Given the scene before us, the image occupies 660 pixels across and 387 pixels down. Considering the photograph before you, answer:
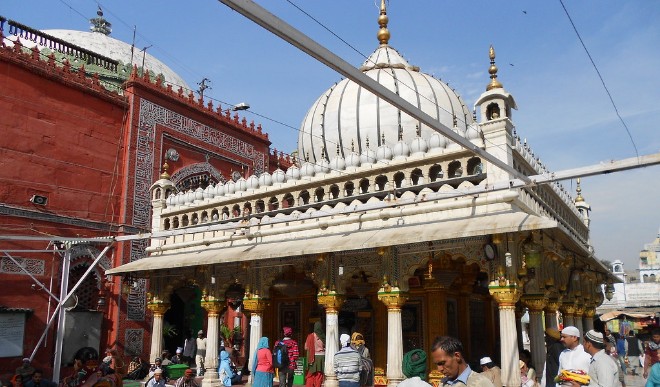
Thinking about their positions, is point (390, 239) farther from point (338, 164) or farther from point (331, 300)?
point (338, 164)

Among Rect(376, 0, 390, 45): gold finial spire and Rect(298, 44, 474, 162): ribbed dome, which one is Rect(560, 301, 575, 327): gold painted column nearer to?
Rect(298, 44, 474, 162): ribbed dome

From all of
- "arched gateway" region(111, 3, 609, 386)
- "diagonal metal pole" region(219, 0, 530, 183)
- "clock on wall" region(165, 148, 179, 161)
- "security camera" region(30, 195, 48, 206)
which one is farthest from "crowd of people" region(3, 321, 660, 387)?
"clock on wall" region(165, 148, 179, 161)

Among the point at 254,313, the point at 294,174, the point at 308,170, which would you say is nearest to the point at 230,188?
the point at 294,174

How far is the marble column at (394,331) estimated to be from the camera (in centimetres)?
937

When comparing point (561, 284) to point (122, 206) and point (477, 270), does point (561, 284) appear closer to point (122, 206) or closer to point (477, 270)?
point (477, 270)

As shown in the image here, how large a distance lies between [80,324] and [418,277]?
924 cm

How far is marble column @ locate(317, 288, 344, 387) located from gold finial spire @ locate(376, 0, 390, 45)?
29.8ft

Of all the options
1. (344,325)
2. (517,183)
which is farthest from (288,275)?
(517,183)

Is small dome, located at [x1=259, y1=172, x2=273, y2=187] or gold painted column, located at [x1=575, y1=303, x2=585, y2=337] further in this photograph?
gold painted column, located at [x1=575, y1=303, x2=585, y2=337]

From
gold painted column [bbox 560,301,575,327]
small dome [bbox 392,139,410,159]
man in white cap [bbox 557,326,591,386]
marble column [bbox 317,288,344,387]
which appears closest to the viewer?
man in white cap [bbox 557,326,591,386]

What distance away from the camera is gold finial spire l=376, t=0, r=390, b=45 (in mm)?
16953

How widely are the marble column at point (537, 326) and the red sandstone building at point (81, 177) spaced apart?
312 inches

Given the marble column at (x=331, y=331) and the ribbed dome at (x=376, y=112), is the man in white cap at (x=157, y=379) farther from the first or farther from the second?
the ribbed dome at (x=376, y=112)

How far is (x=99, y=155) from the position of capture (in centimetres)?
1622
